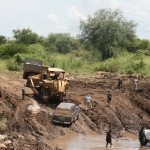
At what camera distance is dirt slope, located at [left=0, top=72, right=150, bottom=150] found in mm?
27484

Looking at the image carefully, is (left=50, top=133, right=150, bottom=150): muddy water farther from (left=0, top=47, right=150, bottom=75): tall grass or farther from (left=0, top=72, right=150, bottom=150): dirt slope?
(left=0, top=47, right=150, bottom=75): tall grass

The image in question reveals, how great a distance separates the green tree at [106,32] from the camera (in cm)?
A: 6800

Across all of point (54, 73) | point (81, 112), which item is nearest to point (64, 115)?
point (81, 112)

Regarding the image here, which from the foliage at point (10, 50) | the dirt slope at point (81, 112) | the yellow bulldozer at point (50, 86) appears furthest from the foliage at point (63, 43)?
the yellow bulldozer at point (50, 86)

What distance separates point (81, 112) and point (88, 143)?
561 centimetres

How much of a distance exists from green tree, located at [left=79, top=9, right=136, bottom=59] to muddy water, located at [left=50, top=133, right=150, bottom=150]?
125 ft

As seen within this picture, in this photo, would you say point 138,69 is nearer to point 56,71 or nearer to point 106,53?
point 106,53

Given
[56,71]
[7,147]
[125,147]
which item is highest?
[56,71]

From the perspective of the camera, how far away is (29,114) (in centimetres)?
3027

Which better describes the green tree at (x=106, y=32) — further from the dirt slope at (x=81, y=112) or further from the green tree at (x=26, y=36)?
the green tree at (x=26, y=36)

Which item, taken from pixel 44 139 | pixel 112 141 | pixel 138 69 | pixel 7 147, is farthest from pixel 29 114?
pixel 138 69

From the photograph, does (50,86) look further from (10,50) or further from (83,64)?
(10,50)

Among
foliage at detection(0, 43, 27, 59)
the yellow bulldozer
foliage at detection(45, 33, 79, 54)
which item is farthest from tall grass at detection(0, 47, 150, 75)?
foliage at detection(45, 33, 79, 54)

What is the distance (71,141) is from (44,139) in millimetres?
1869
